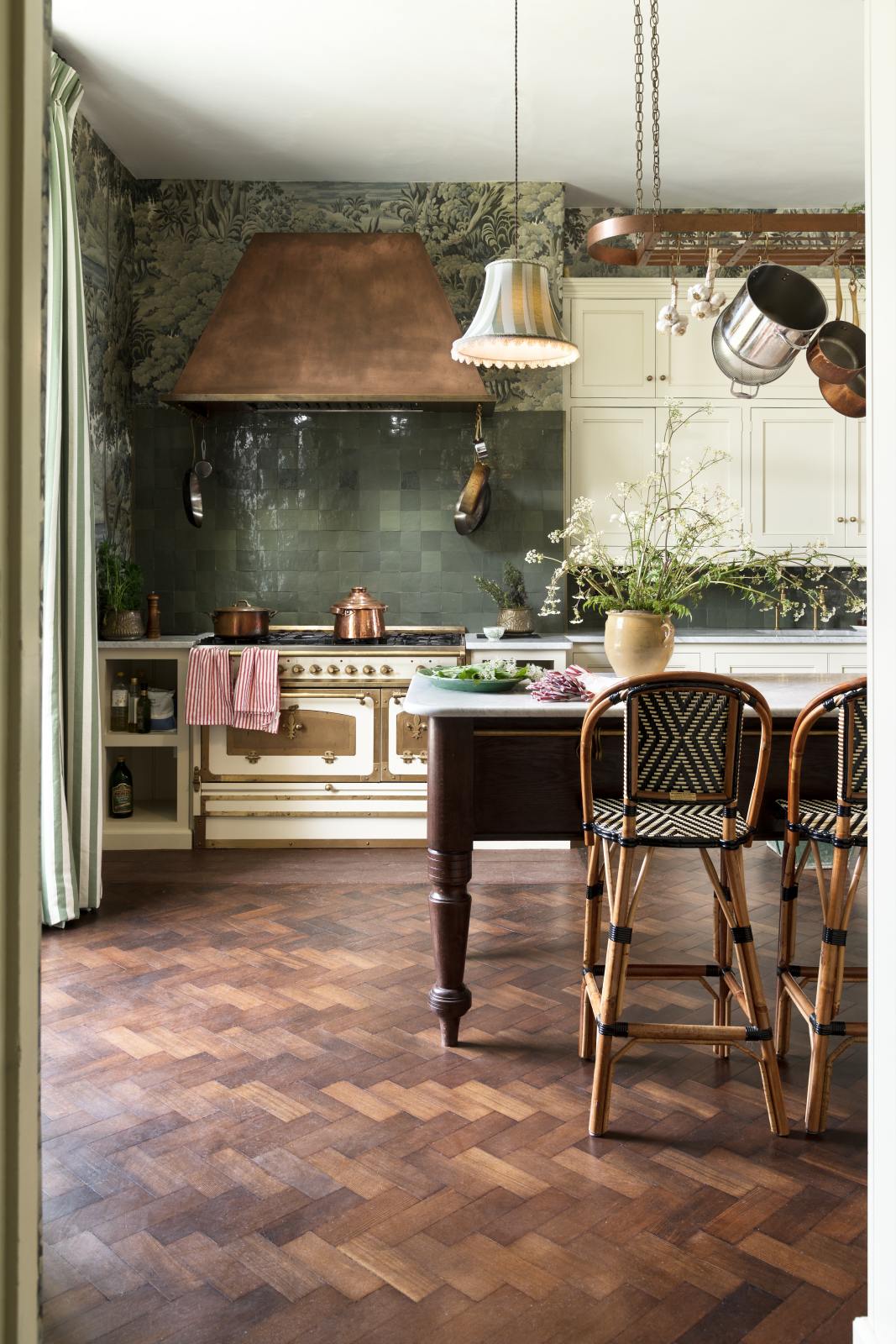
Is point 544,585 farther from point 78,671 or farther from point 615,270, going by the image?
point 78,671

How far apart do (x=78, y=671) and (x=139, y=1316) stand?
99.3 inches

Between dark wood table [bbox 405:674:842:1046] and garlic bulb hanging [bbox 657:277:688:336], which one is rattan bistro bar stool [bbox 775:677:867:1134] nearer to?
dark wood table [bbox 405:674:842:1046]

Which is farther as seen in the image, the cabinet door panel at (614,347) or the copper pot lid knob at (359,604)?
the cabinet door panel at (614,347)

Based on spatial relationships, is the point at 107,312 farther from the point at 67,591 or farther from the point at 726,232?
the point at 726,232

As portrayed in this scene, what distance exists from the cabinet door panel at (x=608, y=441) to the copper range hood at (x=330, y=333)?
60 centimetres

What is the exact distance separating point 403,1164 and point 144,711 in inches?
117

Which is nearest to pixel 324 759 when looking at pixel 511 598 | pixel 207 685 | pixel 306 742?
pixel 306 742

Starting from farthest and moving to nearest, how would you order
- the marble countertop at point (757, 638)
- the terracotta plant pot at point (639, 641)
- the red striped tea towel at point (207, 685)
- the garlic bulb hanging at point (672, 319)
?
the marble countertop at point (757, 638)
the red striped tea towel at point (207, 685)
the garlic bulb hanging at point (672, 319)
the terracotta plant pot at point (639, 641)

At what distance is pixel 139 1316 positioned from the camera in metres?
1.71

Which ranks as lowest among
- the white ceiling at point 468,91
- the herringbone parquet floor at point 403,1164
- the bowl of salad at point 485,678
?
the herringbone parquet floor at point 403,1164

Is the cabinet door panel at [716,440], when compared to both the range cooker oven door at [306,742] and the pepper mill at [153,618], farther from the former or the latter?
the pepper mill at [153,618]

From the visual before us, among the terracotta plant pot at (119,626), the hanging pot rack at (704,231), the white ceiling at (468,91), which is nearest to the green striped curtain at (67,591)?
the white ceiling at (468,91)

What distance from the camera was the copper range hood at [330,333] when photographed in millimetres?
4812

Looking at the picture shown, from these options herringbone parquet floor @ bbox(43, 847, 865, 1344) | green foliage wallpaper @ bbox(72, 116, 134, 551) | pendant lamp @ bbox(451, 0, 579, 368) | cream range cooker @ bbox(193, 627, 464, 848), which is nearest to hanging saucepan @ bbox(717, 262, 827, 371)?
pendant lamp @ bbox(451, 0, 579, 368)
